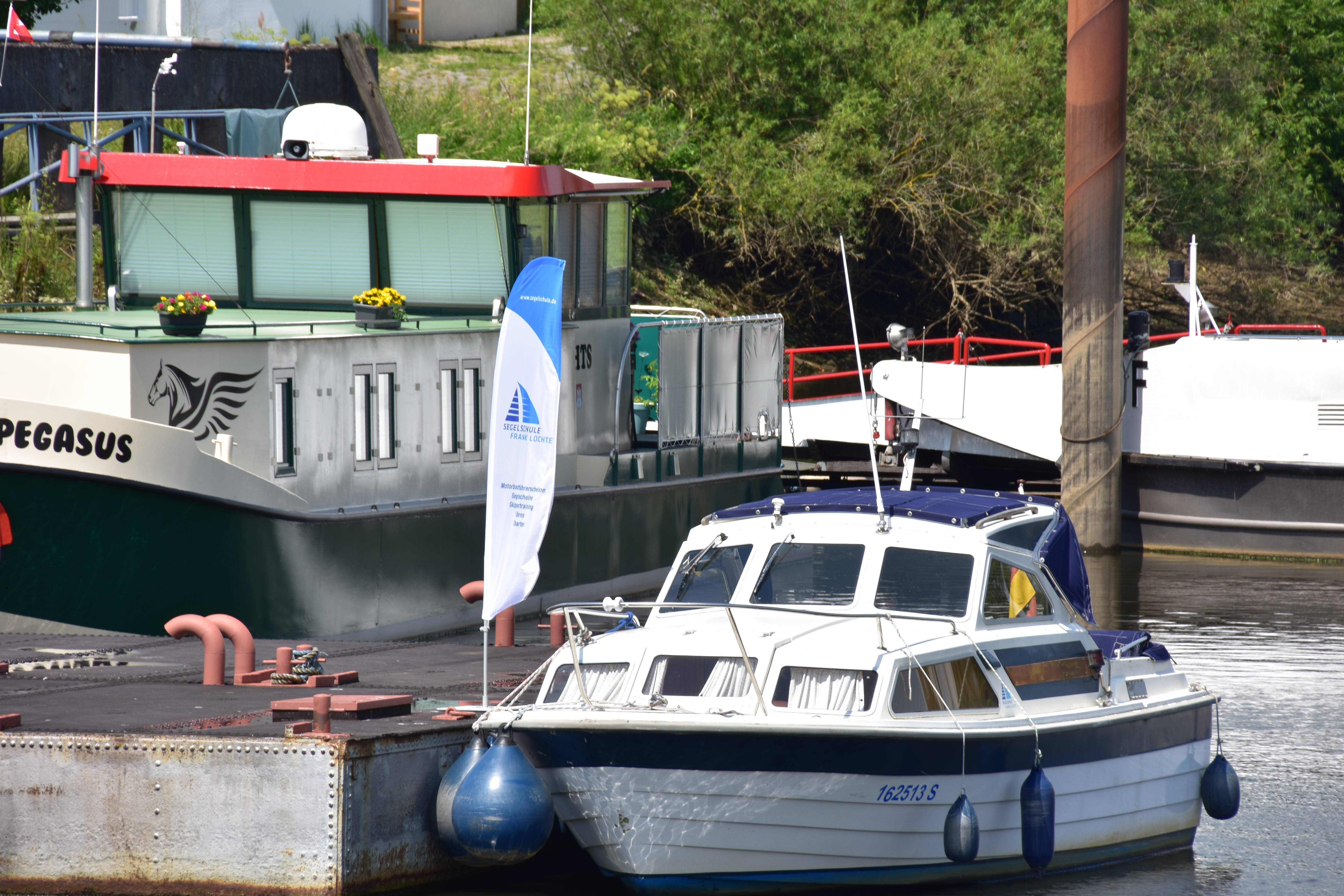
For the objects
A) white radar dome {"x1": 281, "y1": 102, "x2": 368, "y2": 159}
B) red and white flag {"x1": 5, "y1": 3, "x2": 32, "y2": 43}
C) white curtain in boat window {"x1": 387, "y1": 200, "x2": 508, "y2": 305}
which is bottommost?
white curtain in boat window {"x1": 387, "y1": 200, "x2": 508, "y2": 305}

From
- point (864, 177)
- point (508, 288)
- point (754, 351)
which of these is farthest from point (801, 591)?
point (864, 177)

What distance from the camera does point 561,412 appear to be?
16828 mm

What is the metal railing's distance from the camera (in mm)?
22359

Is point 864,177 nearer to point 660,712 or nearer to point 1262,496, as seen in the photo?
point 1262,496

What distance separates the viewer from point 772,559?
10.2m

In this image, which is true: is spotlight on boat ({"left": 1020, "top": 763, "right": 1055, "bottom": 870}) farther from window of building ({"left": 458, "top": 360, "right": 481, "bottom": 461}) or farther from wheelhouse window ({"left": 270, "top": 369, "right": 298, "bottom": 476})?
window of building ({"left": 458, "top": 360, "right": 481, "bottom": 461})

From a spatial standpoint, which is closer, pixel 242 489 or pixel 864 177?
pixel 242 489

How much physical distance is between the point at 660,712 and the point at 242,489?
587 cm

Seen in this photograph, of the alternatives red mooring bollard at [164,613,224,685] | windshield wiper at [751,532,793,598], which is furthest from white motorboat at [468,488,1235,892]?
red mooring bollard at [164,613,224,685]

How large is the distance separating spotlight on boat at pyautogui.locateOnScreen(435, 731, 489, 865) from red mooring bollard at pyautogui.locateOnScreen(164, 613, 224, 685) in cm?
261

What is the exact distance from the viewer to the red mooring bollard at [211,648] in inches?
424

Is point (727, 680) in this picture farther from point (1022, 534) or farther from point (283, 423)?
point (283, 423)

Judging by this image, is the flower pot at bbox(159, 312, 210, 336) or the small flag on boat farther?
the flower pot at bbox(159, 312, 210, 336)

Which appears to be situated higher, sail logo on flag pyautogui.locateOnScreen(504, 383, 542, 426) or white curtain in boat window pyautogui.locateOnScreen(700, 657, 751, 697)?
sail logo on flag pyautogui.locateOnScreen(504, 383, 542, 426)
